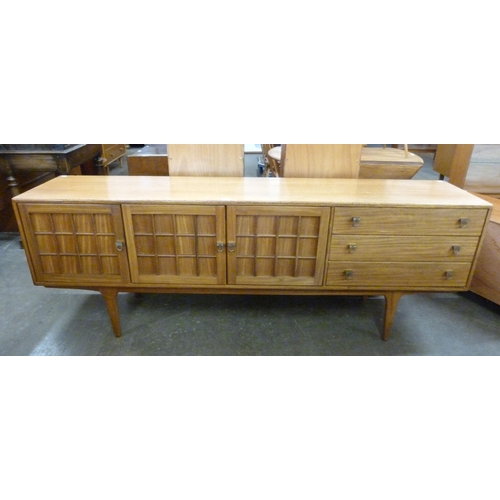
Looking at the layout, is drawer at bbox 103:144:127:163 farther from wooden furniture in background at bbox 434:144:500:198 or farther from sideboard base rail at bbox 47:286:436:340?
wooden furniture in background at bbox 434:144:500:198

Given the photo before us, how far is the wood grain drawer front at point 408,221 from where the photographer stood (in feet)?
4.76

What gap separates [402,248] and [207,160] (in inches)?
43.1

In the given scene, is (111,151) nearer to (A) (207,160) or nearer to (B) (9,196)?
(B) (9,196)

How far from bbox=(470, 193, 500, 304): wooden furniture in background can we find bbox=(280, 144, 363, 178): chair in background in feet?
2.64

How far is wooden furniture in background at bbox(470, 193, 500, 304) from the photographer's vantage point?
186 centimetres

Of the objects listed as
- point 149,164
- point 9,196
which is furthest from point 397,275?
point 9,196

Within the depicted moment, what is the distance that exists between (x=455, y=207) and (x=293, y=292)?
A: 30.9 inches

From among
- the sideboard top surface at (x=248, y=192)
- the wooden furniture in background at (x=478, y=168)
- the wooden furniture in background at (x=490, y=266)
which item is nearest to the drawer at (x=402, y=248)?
the sideboard top surface at (x=248, y=192)

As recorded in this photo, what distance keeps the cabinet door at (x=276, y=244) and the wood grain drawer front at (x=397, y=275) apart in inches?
3.9

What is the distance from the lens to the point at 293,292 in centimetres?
164

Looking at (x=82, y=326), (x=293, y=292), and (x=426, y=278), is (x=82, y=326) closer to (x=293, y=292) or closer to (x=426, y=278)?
(x=293, y=292)

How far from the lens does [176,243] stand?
1533 millimetres
